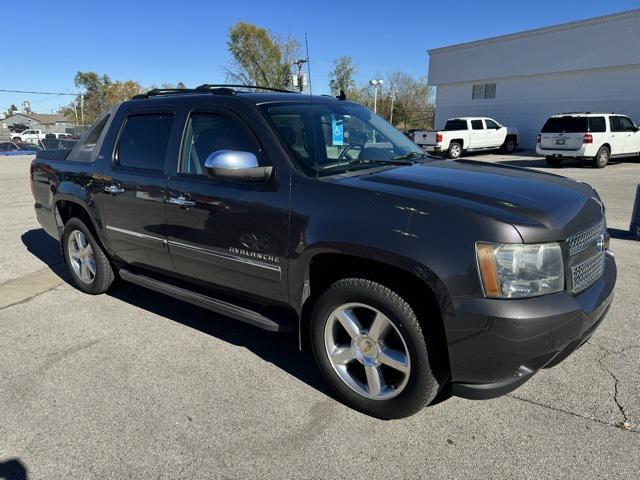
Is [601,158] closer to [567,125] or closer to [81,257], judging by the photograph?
[567,125]

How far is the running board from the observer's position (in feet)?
10.6

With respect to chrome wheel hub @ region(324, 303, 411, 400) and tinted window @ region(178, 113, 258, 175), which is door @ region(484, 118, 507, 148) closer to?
tinted window @ region(178, 113, 258, 175)

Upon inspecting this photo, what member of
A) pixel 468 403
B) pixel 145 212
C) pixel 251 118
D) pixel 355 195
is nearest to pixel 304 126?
pixel 251 118

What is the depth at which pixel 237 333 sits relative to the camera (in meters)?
4.09

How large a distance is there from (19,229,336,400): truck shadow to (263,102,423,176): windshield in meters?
1.41

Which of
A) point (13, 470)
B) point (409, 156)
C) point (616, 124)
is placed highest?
point (409, 156)

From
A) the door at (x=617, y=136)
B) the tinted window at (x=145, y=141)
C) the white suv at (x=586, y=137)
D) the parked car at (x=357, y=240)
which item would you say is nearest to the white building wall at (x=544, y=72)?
the door at (x=617, y=136)

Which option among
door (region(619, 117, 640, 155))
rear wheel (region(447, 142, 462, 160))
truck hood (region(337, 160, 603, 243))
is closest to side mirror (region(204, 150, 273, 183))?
truck hood (region(337, 160, 603, 243))

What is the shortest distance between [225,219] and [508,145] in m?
24.9

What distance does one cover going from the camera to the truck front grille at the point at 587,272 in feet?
8.48

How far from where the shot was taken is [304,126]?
11.4ft

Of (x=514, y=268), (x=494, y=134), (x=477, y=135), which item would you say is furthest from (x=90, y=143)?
(x=494, y=134)

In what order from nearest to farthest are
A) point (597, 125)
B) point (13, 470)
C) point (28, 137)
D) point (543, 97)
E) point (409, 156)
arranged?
point (13, 470) < point (409, 156) < point (597, 125) < point (543, 97) < point (28, 137)

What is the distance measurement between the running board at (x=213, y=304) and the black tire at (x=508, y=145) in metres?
24.1
